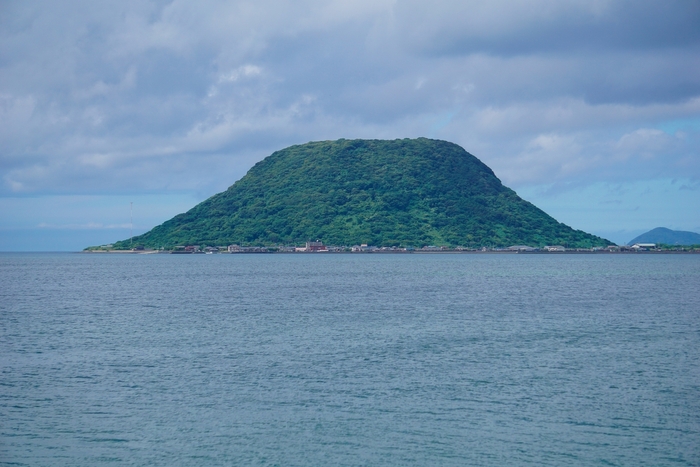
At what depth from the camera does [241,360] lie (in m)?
42.5

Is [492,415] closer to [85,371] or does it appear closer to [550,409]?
[550,409]

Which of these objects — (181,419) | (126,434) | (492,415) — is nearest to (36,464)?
(126,434)

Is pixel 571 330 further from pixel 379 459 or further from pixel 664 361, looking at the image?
pixel 379 459

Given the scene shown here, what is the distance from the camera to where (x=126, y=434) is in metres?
28.3

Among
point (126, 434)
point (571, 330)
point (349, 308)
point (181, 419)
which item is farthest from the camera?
point (349, 308)

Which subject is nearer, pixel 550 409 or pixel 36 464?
pixel 36 464

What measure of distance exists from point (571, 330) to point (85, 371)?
1445 inches

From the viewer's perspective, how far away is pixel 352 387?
35.0 metres

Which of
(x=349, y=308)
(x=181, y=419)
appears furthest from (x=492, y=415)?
(x=349, y=308)

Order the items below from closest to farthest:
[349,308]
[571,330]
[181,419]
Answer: [181,419]
[571,330]
[349,308]

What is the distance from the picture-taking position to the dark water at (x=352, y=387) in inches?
1047

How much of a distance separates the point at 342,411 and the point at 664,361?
2222 cm

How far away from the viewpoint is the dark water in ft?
87.2

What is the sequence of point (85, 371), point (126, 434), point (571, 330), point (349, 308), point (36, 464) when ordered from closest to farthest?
point (36, 464), point (126, 434), point (85, 371), point (571, 330), point (349, 308)
